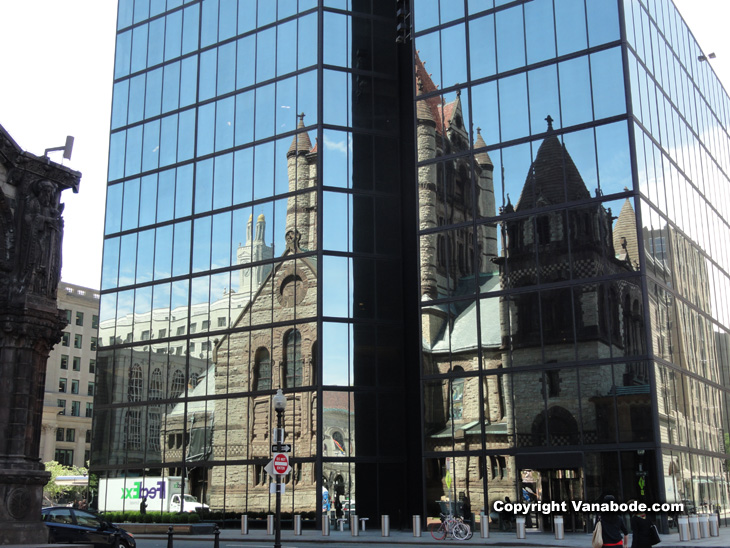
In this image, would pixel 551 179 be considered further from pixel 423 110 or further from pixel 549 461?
pixel 549 461

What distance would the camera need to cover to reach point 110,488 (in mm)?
47250

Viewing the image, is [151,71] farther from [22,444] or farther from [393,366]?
[22,444]

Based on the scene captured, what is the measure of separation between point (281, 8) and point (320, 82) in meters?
6.00

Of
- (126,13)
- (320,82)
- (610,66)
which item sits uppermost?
(126,13)

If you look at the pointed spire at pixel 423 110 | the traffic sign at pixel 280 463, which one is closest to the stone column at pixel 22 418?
the traffic sign at pixel 280 463

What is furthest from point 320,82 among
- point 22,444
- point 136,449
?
point 22,444

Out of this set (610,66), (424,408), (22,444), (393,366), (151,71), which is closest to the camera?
(22,444)

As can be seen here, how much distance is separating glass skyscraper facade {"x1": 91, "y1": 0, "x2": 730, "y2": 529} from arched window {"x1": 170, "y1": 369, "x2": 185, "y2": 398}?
0.53ft

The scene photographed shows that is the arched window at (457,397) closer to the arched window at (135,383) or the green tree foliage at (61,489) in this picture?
the arched window at (135,383)

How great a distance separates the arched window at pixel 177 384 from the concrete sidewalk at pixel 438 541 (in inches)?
345

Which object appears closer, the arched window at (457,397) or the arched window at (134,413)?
the arched window at (457,397)

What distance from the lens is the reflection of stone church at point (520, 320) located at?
3462 cm

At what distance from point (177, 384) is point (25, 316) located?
84.8 feet
